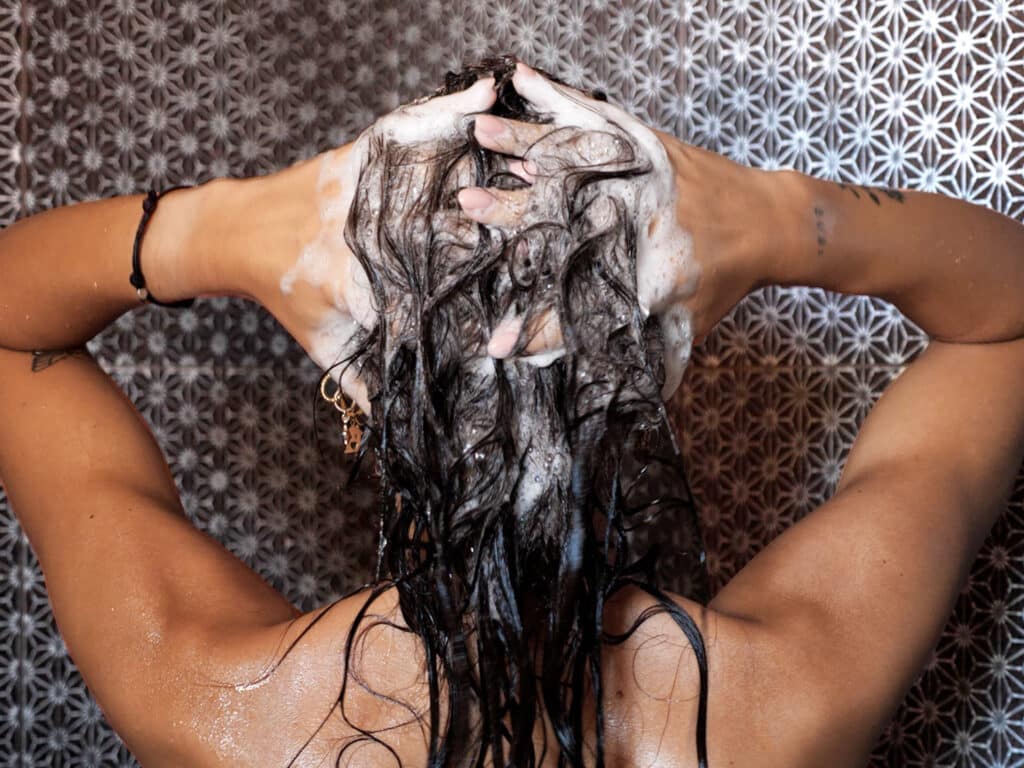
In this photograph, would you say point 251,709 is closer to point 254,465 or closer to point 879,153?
point 254,465

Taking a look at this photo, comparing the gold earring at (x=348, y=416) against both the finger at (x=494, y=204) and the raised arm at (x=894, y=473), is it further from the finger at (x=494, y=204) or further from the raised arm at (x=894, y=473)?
the raised arm at (x=894, y=473)

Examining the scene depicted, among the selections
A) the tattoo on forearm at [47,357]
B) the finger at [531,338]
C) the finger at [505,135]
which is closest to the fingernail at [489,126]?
the finger at [505,135]

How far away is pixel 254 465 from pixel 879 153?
0.87 meters

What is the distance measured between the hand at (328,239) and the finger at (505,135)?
3 centimetres

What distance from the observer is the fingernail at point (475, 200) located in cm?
56

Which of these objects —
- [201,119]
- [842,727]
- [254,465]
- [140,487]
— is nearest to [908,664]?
[842,727]

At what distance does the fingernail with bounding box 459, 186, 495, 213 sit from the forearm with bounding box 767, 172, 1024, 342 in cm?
23

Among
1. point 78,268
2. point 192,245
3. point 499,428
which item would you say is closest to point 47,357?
point 78,268

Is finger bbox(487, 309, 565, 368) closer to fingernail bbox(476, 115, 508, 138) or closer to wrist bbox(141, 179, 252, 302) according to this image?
fingernail bbox(476, 115, 508, 138)

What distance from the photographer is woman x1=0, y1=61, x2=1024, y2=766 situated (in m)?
0.63

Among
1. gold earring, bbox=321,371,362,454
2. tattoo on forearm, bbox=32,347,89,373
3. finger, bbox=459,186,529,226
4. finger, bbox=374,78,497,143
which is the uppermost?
Answer: finger, bbox=374,78,497,143

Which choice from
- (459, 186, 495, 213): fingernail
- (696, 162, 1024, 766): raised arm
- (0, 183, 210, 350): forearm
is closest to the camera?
(459, 186, 495, 213): fingernail

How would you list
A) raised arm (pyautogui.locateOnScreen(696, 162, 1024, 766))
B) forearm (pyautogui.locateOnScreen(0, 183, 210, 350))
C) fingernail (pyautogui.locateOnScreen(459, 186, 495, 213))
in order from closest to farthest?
1. fingernail (pyautogui.locateOnScreen(459, 186, 495, 213))
2. raised arm (pyautogui.locateOnScreen(696, 162, 1024, 766))
3. forearm (pyautogui.locateOnScreen(0, 183, 210, 350))

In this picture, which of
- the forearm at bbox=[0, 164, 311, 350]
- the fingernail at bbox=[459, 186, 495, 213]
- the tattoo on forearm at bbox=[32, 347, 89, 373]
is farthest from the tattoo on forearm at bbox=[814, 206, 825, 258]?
the tattoo on forearm at bbox=[32, 347, 89, 373]
